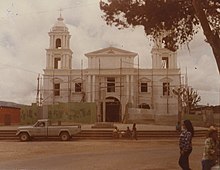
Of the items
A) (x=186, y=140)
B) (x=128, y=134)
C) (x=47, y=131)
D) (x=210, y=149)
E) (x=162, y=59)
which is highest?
(x=162, y=59)

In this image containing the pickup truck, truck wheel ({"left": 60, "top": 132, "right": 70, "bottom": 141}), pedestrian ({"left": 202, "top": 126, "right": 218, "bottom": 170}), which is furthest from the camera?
the pickup truck

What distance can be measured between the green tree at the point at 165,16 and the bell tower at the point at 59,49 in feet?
145

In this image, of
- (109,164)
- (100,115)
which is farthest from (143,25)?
(100,115)

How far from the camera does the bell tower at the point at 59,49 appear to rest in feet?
195

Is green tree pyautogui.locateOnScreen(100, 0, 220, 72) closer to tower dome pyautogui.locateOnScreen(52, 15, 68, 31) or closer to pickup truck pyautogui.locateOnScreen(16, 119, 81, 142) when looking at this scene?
pickup truck pyautogui.locateOnScreen(16, 119, 81, 142)

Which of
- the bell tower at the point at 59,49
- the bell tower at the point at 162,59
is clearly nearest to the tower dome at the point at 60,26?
the bell tower at the point at 59,49

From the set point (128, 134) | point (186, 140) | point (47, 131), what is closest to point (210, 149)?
point (186, 140)

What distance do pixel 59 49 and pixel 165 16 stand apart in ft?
151

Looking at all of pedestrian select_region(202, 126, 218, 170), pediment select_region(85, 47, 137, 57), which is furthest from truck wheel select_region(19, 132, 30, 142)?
pediment select_region(85, 47, 137, 57)

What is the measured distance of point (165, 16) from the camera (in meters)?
14.7

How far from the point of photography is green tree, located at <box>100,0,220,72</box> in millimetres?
14367

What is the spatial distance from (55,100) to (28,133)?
2767 cm

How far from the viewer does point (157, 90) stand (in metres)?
57.4

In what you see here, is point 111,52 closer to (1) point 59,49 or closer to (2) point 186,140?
(1) point 59,49
